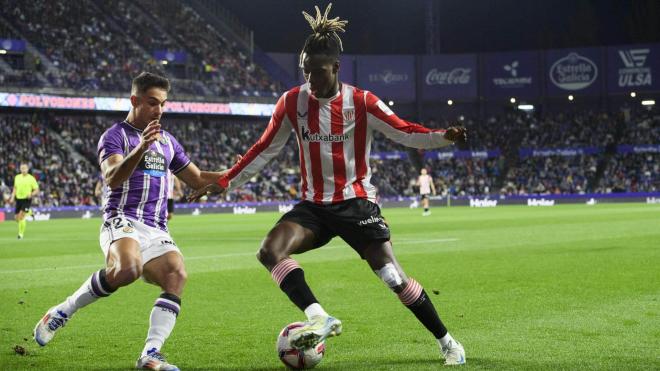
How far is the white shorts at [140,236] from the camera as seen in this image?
6.77 m

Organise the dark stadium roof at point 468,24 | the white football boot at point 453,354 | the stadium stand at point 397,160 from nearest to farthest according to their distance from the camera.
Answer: the white football boot at point 453,354, the stadium stand at point 397,160, the dark stadium roof at point 468,24

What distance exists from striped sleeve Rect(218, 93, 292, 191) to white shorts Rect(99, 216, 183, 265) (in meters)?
0.62

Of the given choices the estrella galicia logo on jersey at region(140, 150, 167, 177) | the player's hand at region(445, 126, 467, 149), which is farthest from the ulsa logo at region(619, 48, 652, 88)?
the estrella galicia logo on jersey at region(140, 150, 167, 177)

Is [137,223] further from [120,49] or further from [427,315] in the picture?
[120,49]

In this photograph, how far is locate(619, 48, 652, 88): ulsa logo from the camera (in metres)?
66.2

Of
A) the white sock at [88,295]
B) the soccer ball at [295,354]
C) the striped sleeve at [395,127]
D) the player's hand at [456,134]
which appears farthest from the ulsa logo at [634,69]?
the white sock at [88,295]

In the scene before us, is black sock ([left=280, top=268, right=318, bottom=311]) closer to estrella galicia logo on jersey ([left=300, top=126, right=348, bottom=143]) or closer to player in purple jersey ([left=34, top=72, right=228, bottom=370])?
player in purple jersey ([left=34, top=72, right=228, bottom=370])

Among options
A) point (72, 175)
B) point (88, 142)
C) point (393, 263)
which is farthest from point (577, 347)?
point (88, 142)

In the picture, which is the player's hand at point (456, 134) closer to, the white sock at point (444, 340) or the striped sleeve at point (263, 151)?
the striped sleeve at point (263, 151)

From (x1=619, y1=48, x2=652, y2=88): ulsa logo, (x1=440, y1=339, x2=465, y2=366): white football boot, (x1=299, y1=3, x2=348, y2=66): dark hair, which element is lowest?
(x1=440, y1=339, x2=465, y2=366): white football boot

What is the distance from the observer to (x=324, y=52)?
6711 millimetres

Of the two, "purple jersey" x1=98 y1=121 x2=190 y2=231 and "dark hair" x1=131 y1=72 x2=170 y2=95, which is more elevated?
"dark hair" x1=131 y1=72 x2=170 y2=95

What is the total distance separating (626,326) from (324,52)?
3808 millimetres

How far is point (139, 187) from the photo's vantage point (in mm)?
6930
